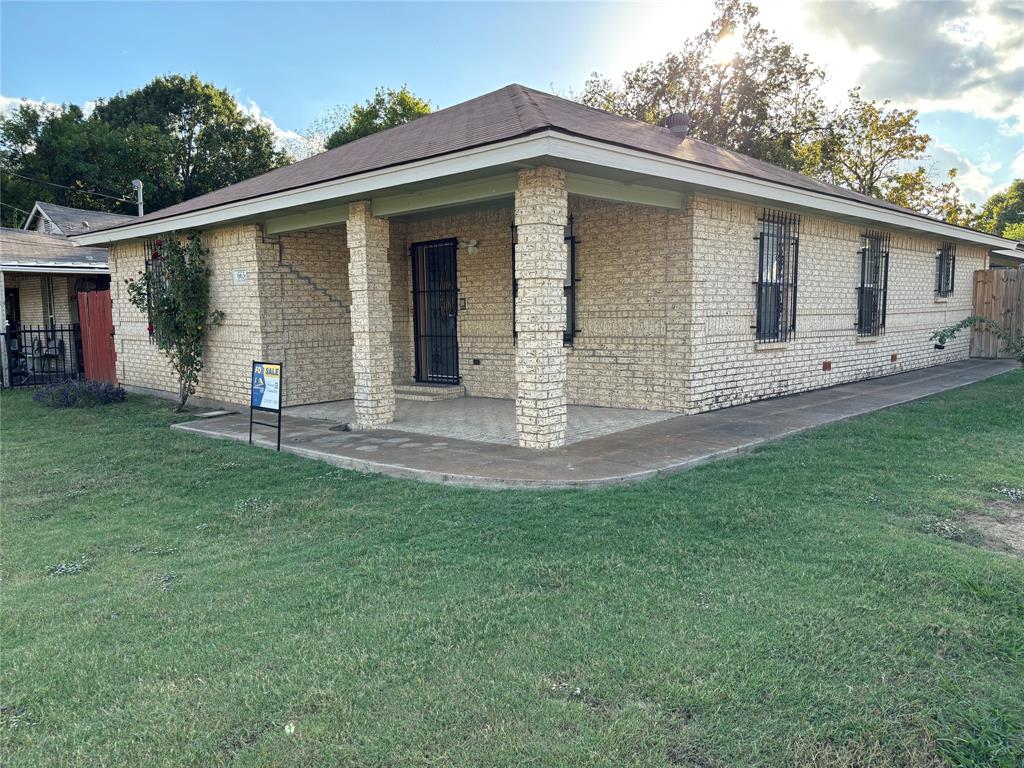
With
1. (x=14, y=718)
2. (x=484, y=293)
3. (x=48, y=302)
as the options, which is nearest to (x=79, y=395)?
(x=484, y=293)

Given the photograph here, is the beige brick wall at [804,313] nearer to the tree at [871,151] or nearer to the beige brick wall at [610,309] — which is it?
the beige brick wall at [610,309]

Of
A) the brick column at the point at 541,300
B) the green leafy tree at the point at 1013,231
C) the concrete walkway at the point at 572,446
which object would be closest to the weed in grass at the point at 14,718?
the concrete walkway at the point at 572,446

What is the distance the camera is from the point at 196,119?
3862 cm

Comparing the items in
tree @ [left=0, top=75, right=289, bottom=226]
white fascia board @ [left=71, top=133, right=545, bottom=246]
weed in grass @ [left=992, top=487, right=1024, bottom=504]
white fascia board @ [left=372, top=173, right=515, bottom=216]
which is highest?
tree @ [left=0, top=75, right=289, bottom=226]

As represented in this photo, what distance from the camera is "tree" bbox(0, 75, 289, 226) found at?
33.0 meters

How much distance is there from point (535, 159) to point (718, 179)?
9.30 feet

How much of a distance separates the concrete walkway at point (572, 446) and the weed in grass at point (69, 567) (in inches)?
102

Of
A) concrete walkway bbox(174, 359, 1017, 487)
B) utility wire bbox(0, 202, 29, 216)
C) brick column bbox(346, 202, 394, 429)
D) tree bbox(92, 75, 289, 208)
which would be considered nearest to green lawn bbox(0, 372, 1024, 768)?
concrete walkway bbox(174, 359, 1017, 487)

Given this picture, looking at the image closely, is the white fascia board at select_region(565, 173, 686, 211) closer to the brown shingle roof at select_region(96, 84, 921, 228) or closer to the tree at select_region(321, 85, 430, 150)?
the brown shingle roof at select_region(96, 84, 921, 228)

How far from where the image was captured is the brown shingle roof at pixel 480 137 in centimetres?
685

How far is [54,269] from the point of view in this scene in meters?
16.0

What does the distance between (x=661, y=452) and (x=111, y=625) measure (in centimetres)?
480

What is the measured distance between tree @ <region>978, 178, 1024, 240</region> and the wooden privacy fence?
2966 centimetres

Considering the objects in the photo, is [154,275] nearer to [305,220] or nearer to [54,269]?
[305,220]
